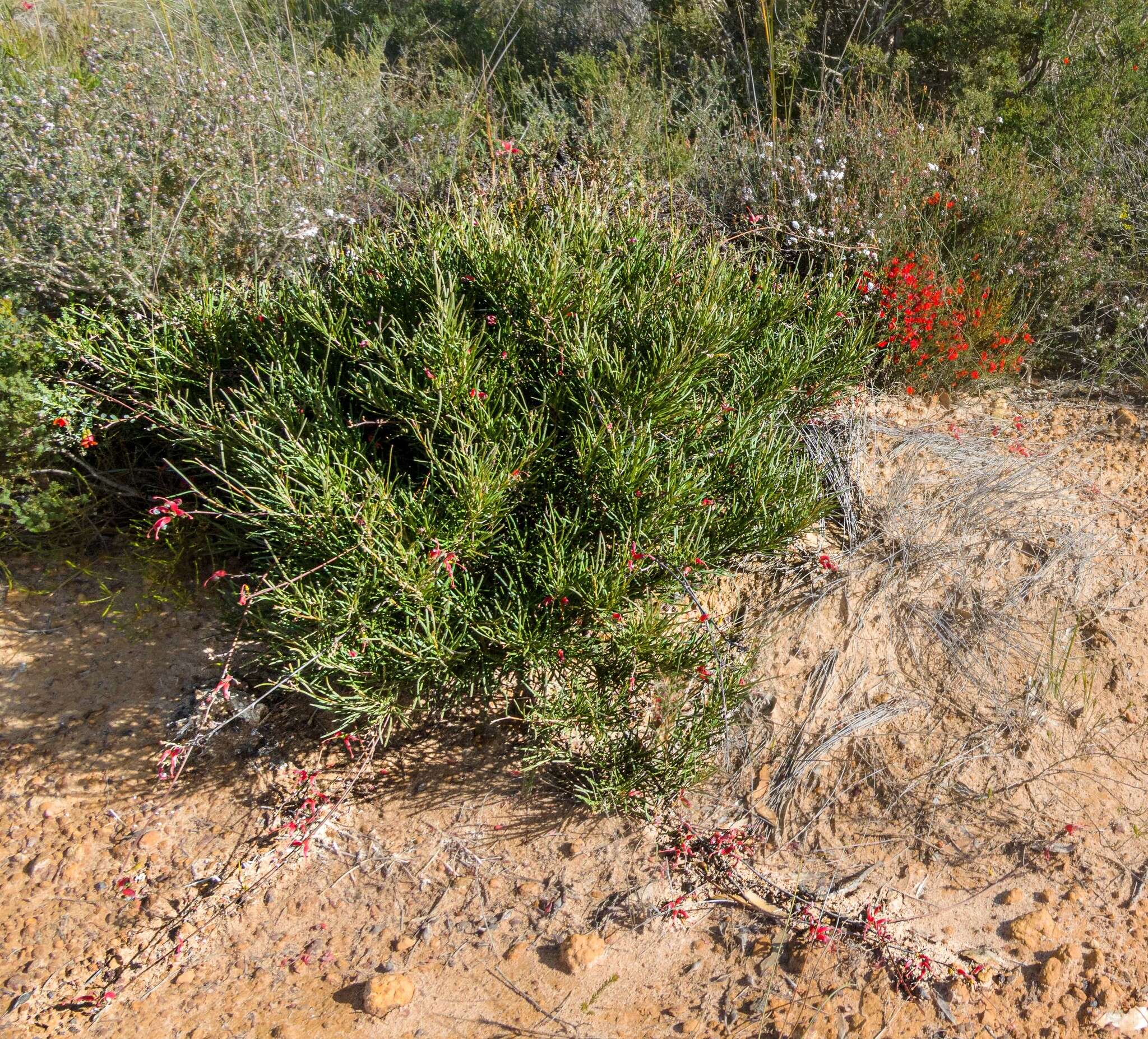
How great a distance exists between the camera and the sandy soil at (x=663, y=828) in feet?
8.34

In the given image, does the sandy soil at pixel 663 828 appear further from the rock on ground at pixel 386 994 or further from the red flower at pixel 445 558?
the red flower at pixel 445 558

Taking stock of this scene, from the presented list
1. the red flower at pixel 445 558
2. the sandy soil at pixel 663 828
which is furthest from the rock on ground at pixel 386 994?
the red flower at pixel 445 558

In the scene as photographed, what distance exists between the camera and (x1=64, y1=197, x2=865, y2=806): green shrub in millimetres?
2629

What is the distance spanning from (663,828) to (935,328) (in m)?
2.57

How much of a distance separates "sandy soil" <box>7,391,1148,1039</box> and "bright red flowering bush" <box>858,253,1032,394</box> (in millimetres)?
599

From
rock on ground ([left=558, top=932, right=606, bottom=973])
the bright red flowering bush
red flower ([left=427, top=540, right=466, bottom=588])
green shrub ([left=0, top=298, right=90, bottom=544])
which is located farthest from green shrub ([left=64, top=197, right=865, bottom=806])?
the bright red flowering bush

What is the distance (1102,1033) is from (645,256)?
2.83 m

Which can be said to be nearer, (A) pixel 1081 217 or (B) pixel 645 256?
(B) pixel 645 256

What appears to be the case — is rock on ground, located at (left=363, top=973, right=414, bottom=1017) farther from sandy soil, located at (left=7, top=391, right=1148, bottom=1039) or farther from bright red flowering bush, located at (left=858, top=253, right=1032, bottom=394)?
bright red flowering bush, located at (left=858, top=253, right=1032, bottom=394)

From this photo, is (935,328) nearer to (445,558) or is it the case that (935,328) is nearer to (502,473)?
(502,473)

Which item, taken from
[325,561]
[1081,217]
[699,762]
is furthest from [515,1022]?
[1081,217]

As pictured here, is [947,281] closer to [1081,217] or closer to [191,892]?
[1081,217]

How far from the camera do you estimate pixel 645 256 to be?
134 inches

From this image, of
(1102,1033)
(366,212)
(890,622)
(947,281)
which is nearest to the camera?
(1102,1033)
